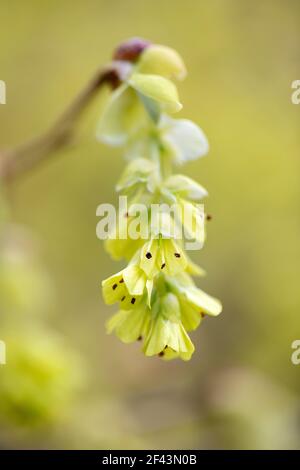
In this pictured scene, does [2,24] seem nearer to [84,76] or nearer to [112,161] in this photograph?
[84,76]

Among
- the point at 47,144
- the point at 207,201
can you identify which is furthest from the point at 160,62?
the point at 207,201

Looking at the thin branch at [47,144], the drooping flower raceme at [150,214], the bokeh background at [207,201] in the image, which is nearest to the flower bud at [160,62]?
the drooping flower raceme at [150,214]

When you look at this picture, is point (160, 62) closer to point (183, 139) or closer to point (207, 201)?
point (183, 139)

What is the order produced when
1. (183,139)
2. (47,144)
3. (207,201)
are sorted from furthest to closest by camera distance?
(207,201) < (47,144) < (183,139)

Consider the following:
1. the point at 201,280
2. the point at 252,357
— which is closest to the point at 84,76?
the point at 201,280

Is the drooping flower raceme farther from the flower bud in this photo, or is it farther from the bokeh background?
the bokeh background

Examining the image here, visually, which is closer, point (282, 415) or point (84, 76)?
point (282, 415)
